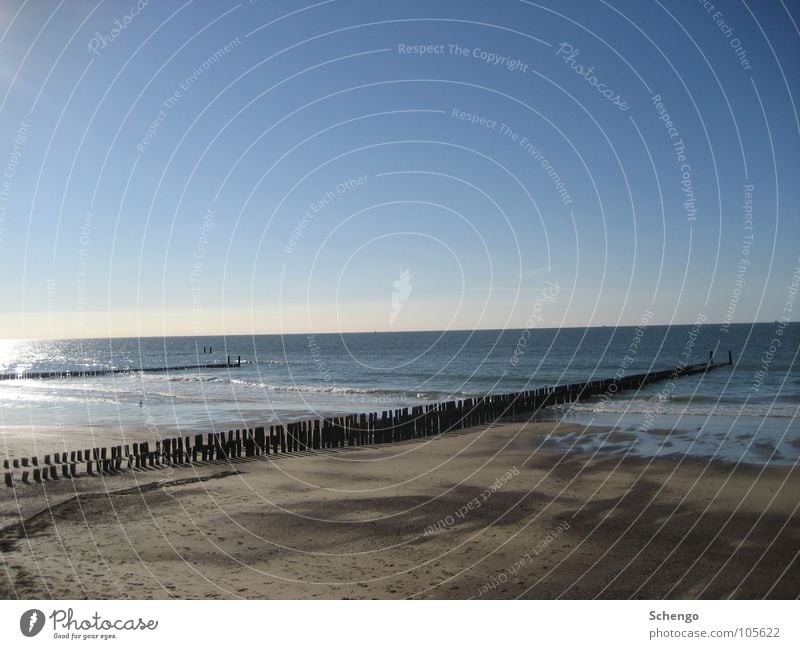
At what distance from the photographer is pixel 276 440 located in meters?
22.1

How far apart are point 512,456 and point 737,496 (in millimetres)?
7171

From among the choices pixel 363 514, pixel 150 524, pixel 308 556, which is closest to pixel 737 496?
pixel 363 514

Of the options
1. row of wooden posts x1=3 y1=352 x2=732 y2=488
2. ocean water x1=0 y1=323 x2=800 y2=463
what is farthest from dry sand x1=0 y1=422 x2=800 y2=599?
ocean water x1=0 y1=323 x2=800 y2=463

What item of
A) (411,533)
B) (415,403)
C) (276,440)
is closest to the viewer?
(411,533)

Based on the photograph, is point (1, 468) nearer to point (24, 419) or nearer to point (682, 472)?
point (24, 419)

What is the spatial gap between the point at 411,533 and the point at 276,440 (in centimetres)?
1122

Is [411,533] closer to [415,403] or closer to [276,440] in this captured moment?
[276,440]

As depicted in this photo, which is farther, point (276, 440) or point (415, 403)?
point (415, 403)

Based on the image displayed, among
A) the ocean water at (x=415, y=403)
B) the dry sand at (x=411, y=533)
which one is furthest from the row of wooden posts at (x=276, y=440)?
the ocean water at (x=415, y=403)

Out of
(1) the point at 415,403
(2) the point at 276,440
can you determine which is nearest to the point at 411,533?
(2) the point at 276,440

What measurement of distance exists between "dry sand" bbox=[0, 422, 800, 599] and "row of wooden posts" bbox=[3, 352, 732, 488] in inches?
47.7

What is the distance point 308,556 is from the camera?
10.5 metres
